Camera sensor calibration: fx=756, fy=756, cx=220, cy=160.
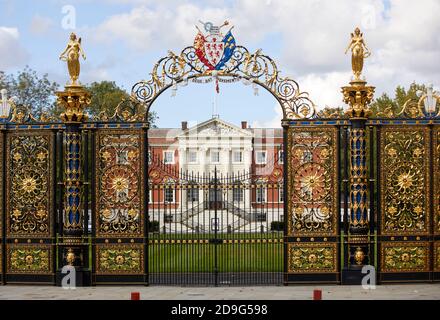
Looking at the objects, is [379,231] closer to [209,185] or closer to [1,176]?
[209,185]

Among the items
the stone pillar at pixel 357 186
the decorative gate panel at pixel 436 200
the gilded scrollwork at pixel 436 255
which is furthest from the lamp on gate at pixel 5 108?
the gilded scrollwork at pixel 436 255

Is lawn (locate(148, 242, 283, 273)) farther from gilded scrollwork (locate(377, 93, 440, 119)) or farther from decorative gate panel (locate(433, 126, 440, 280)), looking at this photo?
gilded scrollwork (locate(377, 93, 440, 119))

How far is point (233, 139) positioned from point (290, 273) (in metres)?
33.3

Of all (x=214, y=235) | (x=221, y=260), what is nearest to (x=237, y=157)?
(x=214, y=235)

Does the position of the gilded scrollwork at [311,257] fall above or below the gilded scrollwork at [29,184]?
below

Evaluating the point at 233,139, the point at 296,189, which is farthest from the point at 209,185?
the point at 233,139

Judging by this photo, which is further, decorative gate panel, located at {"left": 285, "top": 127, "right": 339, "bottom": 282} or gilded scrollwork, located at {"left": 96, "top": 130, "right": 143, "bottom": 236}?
gilded scrollwork, located at {"left": 96, "top": 130, "right": 143, "bottom": 236}

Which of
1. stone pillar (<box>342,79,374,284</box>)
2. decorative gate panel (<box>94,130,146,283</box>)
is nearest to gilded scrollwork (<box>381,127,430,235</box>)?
stone pillar (<box>342,79,374,284</box>)

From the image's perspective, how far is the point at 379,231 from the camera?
15672mm

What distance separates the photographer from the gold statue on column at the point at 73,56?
15.8 meters

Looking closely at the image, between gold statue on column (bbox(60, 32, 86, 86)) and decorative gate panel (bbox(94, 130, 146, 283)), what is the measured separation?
1319 millimetres

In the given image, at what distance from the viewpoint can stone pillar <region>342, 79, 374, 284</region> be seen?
15.5 metres

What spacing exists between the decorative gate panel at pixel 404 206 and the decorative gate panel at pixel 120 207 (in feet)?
16.6

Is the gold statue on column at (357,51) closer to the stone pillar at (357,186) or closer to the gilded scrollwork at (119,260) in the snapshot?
the stone pillar at (357,186)
